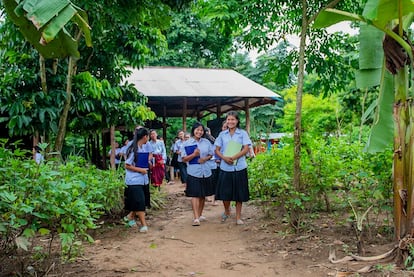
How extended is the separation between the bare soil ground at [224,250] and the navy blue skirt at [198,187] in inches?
18.6

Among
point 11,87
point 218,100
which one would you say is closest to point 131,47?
point 11,87

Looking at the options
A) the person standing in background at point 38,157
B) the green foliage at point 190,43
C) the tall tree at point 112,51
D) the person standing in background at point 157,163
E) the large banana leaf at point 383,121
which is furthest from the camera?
the green foliage at point 190,43

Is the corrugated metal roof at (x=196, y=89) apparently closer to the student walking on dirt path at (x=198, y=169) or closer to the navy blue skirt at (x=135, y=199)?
the student walking on dirt path at (x=198, y=169)

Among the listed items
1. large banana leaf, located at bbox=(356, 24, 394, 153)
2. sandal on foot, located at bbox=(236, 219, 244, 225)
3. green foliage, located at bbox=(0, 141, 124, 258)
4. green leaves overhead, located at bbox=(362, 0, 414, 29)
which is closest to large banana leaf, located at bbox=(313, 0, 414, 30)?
green leaves overhead, located at bbox=(362, 0, 414, 29)

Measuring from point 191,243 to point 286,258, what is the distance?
1.31 metres

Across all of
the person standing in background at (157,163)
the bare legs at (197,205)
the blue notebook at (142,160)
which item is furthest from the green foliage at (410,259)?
the person standing in background at (157,163)

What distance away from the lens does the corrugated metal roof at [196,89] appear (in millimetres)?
12562

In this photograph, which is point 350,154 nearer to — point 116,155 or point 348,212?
point 348,212

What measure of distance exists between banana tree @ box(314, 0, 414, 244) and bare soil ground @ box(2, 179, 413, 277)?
622mm

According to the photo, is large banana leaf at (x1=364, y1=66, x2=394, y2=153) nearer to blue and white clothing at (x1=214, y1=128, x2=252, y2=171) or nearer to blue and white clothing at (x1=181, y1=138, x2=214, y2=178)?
blue and white clothing at (x1=214, y1=128, x2=252, y2=171)

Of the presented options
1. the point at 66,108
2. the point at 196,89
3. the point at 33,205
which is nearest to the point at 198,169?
the point at 66,108

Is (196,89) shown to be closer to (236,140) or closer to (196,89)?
(196,89)

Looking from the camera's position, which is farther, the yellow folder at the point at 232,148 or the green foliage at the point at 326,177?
the yellow folder at the point at 232,148

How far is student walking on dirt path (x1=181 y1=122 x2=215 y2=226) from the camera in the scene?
596cm
